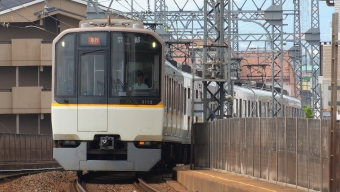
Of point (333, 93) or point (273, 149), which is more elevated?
point (333, 93)

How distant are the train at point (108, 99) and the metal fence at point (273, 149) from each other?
1493 millimetres

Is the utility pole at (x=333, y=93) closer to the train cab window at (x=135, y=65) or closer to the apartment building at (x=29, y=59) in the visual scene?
the train cab window at (x=135, y=65)

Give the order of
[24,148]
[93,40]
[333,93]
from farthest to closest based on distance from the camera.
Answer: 1. [24,148]
2. [93,40]
3. [333,93]

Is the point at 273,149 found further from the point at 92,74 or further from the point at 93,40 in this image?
the point at 93,40

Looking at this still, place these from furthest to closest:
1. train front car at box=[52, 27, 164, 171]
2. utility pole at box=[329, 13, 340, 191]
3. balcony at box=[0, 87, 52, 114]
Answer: balcony at box=[0, 87, 52, 114] < train front car at box=[52, 27, 164, 171] < utility pole at box=[329, 13, 340, 191]

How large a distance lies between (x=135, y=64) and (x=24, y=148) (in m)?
12.5

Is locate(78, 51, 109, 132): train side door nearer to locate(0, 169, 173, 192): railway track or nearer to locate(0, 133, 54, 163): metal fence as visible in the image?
locate(0, 169, 173, 192): railway track

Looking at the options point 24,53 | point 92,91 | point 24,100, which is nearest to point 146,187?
point 92,91

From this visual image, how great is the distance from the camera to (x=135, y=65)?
53.6ft

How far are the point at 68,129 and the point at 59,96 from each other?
2.26ft

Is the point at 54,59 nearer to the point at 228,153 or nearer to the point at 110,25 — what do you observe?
the point at 110,25

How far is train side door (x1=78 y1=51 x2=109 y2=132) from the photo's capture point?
16094 millimetres

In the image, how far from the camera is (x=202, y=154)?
19.2 meters

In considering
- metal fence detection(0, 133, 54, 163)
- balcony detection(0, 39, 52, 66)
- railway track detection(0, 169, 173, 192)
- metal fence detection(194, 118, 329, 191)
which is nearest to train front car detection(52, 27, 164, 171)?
railway track detection(0, 169, 173, 192)
